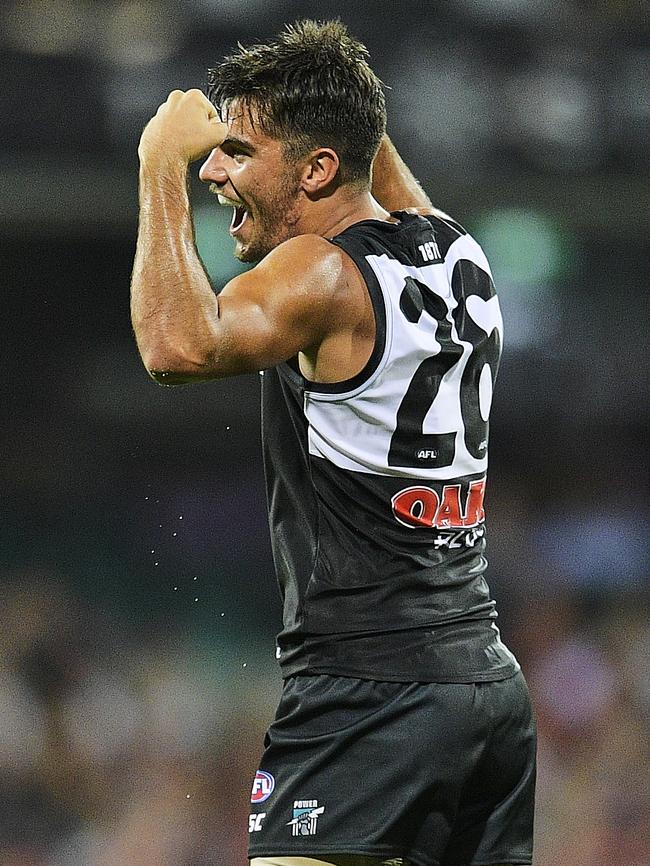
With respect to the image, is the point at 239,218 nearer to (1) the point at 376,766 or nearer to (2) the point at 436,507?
(2) the point at 436,507

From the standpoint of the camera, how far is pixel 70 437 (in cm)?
841

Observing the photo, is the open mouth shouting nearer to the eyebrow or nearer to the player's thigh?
the eyebrow

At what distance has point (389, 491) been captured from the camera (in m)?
2.62

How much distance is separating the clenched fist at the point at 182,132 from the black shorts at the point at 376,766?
1043mm

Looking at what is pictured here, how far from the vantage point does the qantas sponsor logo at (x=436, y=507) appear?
2625mm

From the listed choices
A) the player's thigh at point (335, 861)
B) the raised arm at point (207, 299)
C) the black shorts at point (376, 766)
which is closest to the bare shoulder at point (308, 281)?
the raised arm at point (207, 299)

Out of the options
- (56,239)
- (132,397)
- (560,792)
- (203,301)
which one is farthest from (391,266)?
(56,239)

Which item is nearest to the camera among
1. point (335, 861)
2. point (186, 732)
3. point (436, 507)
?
point (335, 861)

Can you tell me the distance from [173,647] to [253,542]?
2.76ft

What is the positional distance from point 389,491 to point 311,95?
81cm

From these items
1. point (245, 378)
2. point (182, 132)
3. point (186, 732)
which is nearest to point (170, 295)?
point (182, 132)

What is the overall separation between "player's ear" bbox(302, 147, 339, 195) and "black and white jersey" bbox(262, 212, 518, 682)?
119mm

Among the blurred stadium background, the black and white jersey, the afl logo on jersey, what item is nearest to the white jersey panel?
the black and white jersey

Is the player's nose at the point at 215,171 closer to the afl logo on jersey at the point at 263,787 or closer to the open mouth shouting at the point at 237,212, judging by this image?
the open mouth shouting at the point at 237,212
